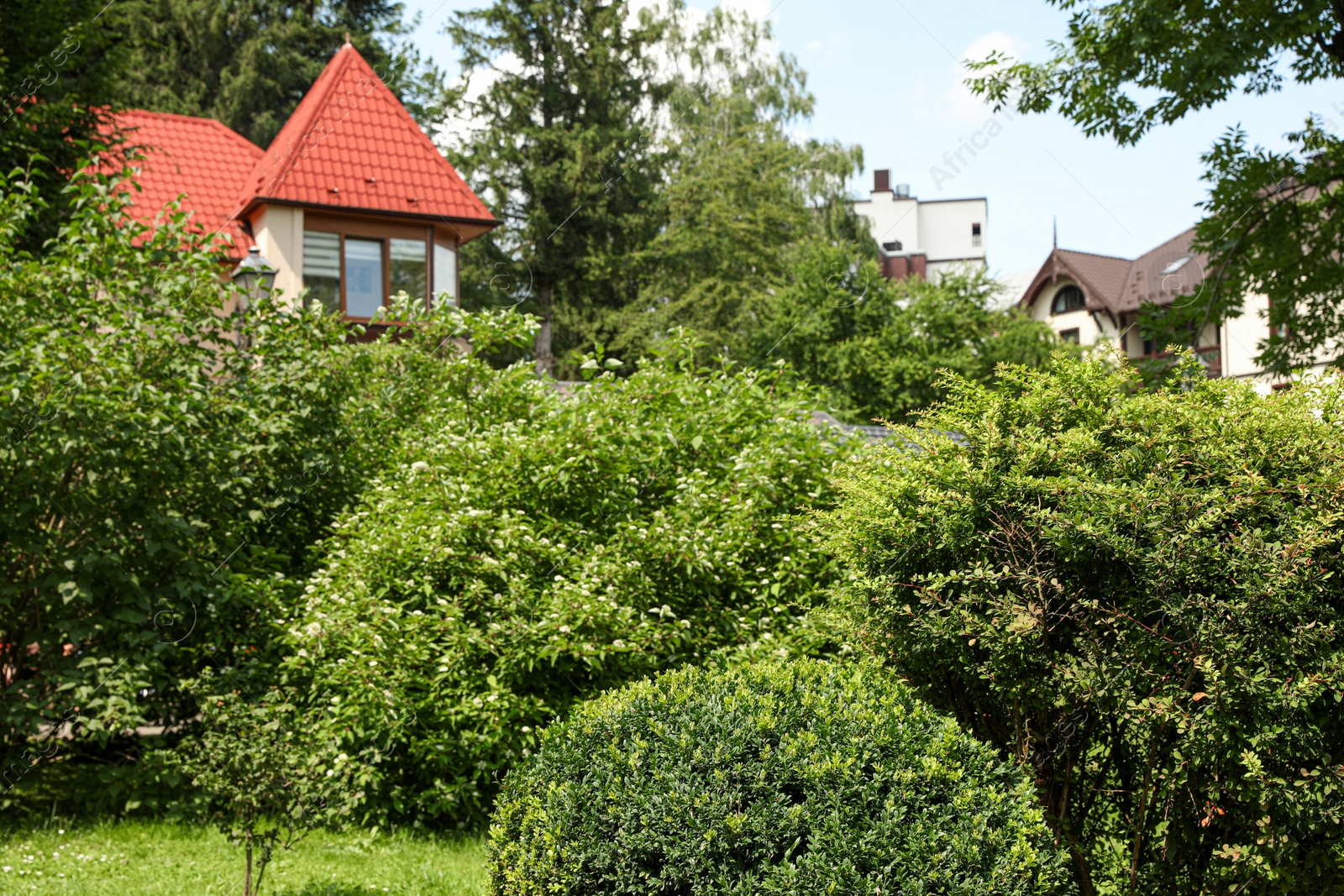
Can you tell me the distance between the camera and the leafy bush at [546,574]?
6582mm

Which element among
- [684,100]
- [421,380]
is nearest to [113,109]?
[421,380]

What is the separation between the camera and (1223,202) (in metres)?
11.9

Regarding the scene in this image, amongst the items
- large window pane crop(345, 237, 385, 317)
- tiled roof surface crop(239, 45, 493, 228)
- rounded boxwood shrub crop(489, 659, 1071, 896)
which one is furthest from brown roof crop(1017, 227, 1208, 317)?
rounded boxwood shrub crop(489, 659, 1071, 896)

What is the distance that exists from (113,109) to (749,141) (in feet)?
80.3

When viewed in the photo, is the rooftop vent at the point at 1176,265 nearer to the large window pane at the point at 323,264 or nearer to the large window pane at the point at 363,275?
the large window pane at the point at 363,275

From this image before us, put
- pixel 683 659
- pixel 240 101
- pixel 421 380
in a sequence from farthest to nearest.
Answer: pixel 240 101, pixel 421 380, pixel 683 659

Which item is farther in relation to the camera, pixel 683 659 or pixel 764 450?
pixel 764 450

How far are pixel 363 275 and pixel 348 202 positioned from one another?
1.48m

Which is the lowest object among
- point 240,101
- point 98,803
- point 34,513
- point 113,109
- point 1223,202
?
point 98,803

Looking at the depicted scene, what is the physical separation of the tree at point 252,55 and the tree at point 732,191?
839cm

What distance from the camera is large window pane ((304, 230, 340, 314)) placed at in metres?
20.7

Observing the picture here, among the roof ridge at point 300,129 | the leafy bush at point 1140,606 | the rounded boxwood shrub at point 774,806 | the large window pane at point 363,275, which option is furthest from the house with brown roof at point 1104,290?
the rounded boxwood shrub at point 774,806

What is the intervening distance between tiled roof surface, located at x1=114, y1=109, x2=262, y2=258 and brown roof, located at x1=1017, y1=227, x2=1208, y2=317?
3085 cm

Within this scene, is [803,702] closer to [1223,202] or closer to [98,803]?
[98,803]
